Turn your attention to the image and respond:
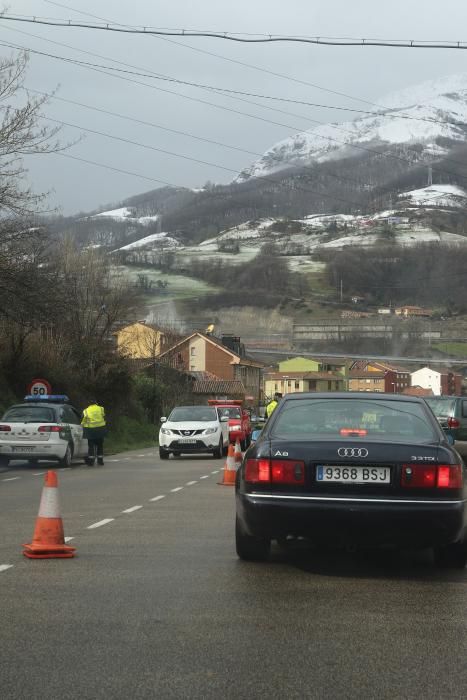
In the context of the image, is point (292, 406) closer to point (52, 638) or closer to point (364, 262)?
point (52, 638)

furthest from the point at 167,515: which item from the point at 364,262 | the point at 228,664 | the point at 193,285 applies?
the point at 364,262

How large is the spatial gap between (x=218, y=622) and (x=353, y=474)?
7.30ft

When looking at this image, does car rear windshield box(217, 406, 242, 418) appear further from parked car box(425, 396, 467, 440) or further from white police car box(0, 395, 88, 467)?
white police car box(0, 395, 88, 467)

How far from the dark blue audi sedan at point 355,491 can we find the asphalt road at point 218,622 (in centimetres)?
40

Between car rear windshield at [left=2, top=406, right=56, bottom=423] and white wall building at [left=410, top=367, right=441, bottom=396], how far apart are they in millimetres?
153659

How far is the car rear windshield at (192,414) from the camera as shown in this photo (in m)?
35.2

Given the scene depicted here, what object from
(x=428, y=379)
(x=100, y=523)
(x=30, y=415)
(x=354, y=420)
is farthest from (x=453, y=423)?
(x=428, y=379)

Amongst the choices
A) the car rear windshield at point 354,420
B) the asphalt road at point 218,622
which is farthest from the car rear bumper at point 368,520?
the car rear windshield at point 354,420

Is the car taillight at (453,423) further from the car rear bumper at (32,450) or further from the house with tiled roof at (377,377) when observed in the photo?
the house with tiled roof at (377,377)

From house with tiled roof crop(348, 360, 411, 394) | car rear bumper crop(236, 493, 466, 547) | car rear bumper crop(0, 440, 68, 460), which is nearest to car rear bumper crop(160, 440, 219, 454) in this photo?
car rear bumper crop(0, 440, 68, 460)

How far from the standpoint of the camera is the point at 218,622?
7422 millimetres

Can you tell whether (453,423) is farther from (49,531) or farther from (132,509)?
(49,531)

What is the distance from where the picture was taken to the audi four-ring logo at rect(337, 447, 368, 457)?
30.4 feet

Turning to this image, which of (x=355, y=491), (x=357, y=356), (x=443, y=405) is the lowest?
(x=355, y=491)
